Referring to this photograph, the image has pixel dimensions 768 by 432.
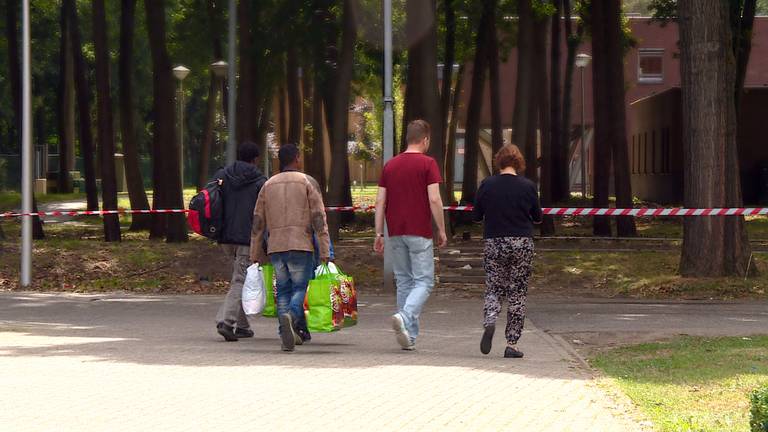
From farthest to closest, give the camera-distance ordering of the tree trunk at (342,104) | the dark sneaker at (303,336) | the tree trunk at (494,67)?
the tree trunk at (494,67), the tree trunk at (342,104), the dark sneaker at (303,336)

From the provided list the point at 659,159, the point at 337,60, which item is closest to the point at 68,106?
the point at 659,159

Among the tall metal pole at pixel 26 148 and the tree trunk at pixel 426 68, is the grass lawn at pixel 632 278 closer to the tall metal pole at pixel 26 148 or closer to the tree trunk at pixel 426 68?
the tree trunk at pixel 426 68

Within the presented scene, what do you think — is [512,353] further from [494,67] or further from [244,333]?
[494,67]

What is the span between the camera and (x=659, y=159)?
162ft

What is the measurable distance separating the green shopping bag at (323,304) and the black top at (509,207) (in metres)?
1.47

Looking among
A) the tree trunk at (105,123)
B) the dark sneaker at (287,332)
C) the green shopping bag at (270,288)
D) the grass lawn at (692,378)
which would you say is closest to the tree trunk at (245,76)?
the tree trunk at (105,123)

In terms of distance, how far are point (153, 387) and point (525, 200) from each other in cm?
360

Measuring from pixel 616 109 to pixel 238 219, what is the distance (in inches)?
659

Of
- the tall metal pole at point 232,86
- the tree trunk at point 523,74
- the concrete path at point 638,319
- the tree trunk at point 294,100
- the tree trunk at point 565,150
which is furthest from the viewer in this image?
the tree trunk at point 565,150

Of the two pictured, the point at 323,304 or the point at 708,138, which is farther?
the point at 708,138

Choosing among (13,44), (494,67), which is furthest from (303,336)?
(494,67)

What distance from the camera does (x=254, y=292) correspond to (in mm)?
12219

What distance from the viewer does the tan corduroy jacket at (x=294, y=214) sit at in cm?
1195

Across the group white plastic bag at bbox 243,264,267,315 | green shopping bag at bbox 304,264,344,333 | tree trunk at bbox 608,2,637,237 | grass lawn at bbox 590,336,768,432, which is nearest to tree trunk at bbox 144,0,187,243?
tree trunk at bbox 608,2,637,237
